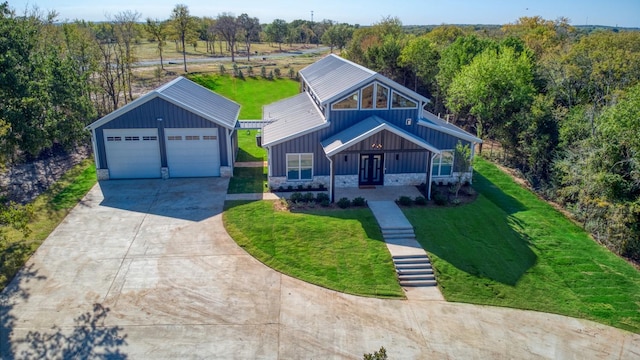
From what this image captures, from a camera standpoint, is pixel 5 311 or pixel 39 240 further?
pixel 39 240

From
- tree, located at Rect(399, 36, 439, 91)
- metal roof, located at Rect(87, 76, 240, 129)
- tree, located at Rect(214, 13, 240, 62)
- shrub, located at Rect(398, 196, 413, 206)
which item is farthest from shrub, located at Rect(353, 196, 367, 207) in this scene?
tree, located at Rect(214, 13, 240, 62)

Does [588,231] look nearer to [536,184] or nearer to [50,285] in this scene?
[536,184]

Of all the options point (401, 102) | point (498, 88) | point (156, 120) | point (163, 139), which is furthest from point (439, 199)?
point (156, 120)

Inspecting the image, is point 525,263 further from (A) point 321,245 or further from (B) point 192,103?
(B) point 192,103

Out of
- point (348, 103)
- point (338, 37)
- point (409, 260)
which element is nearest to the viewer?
point (409, 260)

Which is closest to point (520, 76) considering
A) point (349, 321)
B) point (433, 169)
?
point (433, 169)

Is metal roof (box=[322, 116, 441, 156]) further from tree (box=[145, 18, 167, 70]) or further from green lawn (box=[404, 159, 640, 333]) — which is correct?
tree (box=[145, 18, 167, 70])

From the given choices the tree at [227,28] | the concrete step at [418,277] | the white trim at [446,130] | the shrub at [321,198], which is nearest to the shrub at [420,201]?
the white trim at [446,130]
